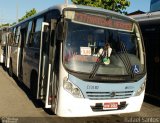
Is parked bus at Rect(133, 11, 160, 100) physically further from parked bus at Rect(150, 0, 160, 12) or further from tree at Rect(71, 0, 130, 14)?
tree at Rect(71, 0, 130, 14)

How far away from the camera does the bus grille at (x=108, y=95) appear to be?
691 centimetres

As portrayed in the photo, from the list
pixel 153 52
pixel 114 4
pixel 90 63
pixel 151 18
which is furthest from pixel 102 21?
pixel 114 4

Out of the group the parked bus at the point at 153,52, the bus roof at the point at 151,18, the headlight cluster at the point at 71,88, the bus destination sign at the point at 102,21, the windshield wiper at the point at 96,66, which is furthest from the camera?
the bus roof at the point at 151,18

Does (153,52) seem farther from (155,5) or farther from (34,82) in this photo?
(155,5)

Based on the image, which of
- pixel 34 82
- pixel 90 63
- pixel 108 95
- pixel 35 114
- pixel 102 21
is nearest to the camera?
pixel 90 63

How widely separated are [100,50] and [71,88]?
1154 mm

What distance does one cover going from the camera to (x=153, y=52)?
394 inches

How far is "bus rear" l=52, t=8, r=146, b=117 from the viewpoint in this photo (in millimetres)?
6785

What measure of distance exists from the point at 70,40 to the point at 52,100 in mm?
1398

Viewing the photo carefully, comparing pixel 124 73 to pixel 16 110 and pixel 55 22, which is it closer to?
pixel 55 22

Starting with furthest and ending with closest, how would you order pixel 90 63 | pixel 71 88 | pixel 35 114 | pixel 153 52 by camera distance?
1. pixel 153 52
2. pixel 35 114
3. pixel 90 63
4. pixel 71 88

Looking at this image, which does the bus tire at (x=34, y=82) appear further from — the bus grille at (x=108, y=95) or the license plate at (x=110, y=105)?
the license plate at (x=110, y=105)

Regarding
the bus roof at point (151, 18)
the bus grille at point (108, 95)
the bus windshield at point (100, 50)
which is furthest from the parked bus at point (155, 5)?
the bus grille at point (108, 95)

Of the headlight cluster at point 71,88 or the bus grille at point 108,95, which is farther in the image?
the bus grille at point 108,95
